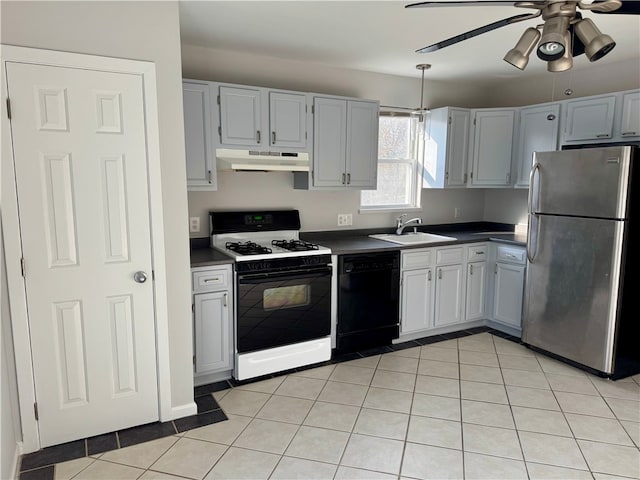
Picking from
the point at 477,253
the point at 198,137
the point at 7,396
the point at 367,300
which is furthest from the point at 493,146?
the point at 7,396

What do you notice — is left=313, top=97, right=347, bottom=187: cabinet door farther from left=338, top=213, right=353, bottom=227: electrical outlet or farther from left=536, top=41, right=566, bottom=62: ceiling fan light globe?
left=536, top=41, right=566, bottom=62: ceiling fan light globe

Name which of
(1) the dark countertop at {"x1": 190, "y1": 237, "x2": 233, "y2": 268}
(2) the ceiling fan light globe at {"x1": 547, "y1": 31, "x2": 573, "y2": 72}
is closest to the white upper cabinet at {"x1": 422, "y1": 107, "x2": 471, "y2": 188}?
(2) the ceiling fan light globe at {"x1": 547, "y1": 31, "x2": 573, "y2": 72}

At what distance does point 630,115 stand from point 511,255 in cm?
143

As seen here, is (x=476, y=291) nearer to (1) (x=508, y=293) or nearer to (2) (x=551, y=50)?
(1) (x=508, y=293)

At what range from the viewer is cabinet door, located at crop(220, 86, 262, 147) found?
3.19 meters

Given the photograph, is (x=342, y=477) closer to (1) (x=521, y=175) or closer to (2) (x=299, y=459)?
(2) (x=299, y=459)

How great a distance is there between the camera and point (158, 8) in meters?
2.35

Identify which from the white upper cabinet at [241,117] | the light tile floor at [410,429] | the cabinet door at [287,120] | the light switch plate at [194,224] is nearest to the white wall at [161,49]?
the light tile floor at [410,429]

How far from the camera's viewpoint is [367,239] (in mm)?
4047

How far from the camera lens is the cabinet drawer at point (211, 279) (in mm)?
2941

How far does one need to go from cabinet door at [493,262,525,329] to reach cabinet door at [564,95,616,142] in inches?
48.8

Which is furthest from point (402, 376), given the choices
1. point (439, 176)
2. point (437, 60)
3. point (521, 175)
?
point (437, 60)

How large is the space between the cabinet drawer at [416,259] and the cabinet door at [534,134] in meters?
1.25

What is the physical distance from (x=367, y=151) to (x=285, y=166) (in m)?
0.83
